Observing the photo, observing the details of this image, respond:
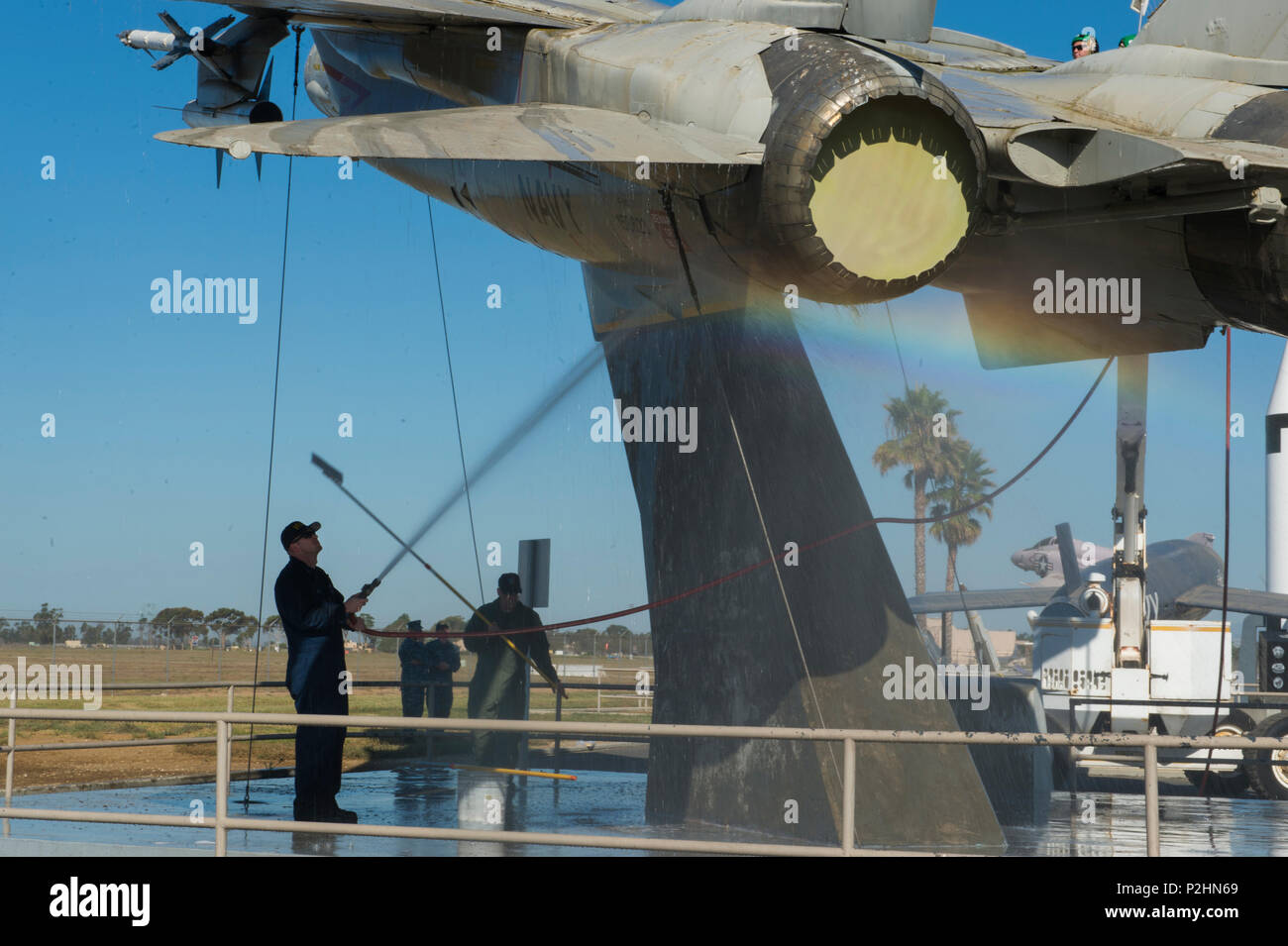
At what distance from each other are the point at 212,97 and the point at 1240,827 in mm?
10830

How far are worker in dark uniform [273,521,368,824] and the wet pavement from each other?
1.51ft

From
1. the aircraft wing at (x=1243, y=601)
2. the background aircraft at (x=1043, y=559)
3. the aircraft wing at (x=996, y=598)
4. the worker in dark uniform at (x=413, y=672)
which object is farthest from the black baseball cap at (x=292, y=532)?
the background aircraft at (x=1043, y=559)

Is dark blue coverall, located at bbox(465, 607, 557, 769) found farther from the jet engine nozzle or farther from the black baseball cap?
the jet engine nozzle

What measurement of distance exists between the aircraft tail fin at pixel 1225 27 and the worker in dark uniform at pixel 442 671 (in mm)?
9030

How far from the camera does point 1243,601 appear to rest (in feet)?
73.5

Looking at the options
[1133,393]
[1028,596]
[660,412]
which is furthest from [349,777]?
[1028,596]

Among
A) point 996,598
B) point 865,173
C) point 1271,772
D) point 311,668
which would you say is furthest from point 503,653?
point 996,598

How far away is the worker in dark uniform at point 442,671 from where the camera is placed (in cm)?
1382

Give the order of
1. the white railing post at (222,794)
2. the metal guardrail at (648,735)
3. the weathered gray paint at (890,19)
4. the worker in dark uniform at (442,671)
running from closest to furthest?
the metal guardrail at (648,735), the white railing post at (222,794), the weathered gray paint at (890,19), the worker in dark uniform at (442,671)

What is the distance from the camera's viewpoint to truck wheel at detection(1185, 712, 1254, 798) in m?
17.7

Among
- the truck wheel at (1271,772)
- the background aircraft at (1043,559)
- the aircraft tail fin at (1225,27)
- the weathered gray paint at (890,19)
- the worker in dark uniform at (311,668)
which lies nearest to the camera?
the weathered gray paint at (890,19)

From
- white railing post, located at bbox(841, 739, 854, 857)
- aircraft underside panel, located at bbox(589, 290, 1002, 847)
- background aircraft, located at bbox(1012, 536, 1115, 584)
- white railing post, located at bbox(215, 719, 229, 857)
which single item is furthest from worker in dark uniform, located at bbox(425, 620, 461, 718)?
background aircraft, located at bbox(1012, 536, 1115, 584)

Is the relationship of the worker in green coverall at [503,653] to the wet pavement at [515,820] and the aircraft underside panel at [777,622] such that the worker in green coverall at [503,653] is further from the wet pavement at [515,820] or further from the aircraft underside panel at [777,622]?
the aircraft underside panel at [777,622]

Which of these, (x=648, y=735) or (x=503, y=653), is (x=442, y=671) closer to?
(x=503, y=653)
